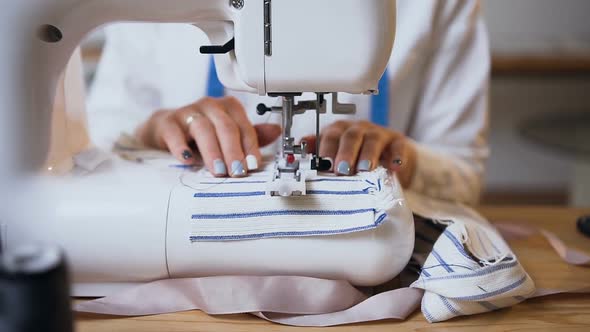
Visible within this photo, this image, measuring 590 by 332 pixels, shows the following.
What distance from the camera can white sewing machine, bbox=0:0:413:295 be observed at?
2.19ft

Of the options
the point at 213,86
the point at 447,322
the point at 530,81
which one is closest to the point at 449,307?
the point at 447,322

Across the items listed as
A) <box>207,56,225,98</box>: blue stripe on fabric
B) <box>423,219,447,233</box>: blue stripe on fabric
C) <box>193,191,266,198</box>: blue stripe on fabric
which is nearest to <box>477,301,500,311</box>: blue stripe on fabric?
<box>423,219,447,233</box>: blue stripe on fabric

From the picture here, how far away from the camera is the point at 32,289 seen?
16.5 inches

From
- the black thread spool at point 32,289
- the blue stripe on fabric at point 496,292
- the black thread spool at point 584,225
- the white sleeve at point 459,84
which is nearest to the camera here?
the black thread spool at point 32,289

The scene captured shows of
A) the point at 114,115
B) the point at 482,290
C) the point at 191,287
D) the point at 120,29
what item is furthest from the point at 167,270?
the point at 120,29

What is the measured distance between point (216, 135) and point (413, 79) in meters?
0.52

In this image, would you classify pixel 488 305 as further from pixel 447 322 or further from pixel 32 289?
pixel 32 289

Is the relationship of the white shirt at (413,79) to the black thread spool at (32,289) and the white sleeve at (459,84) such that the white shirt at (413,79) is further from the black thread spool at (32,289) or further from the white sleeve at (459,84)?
the black thread spool at (32,289)

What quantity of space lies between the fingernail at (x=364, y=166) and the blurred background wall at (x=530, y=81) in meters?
1.73

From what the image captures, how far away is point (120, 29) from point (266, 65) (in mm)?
710

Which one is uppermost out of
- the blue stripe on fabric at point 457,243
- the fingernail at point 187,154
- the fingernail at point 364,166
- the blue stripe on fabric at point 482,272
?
the fingernail at point 187,154

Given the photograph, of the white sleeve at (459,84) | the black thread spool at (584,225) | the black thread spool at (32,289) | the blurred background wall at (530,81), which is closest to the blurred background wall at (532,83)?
the blurred background wall at (530,81)

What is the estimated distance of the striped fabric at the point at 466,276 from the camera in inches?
26.3

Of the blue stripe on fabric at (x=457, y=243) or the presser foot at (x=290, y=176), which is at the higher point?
Result: the presser foot at (x=290, y=176)
